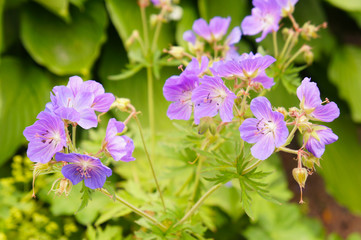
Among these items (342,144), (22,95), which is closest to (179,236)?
(22,95)

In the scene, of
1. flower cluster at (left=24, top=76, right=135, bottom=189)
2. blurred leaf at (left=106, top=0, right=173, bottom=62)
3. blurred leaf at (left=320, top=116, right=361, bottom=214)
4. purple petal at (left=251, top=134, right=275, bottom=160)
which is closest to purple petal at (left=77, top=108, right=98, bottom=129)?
flower cluster at (left=24, top=76, right=135, bottom=189)

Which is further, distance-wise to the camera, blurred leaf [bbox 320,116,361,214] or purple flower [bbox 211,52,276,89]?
blurred leaf [bbox 320,116,361,214]

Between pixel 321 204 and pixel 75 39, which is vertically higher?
pixel 75 39

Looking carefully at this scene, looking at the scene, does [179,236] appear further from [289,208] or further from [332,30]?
[332,30]

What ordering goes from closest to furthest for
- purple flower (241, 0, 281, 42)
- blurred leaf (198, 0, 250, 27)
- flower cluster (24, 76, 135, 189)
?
1. flower cluster (24, 76, 135, 189)
2. purple flower (241, 0, 281, 42)
3. blurred leaf (198, 0, 250, 27)

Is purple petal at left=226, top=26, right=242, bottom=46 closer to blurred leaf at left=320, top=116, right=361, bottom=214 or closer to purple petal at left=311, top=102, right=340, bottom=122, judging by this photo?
purple petal at left=311, top=102, right=340, bottom=122

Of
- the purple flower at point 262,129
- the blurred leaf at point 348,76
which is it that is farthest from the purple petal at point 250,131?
the blurred leaf at point 348,76
